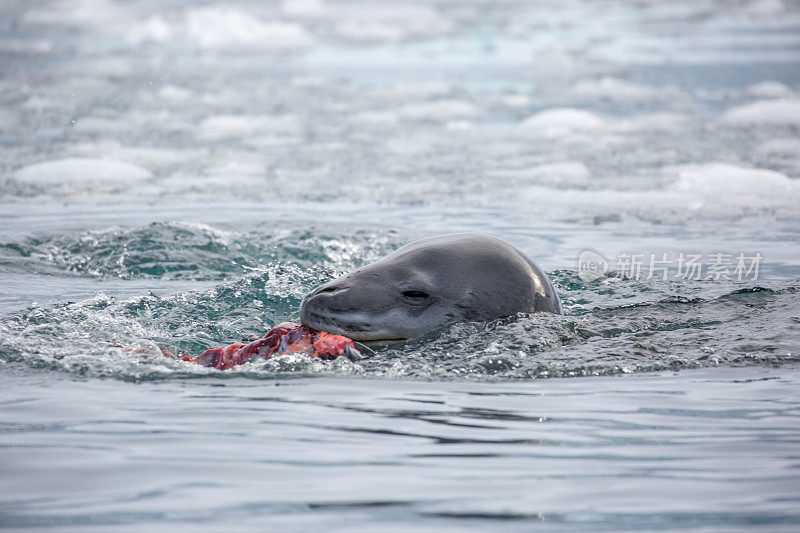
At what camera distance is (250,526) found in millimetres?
3227

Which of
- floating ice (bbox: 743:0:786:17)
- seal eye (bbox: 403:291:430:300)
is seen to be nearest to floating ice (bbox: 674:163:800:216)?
seal eye (bbox: 403:291:430:300)

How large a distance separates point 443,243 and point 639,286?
10.0ft

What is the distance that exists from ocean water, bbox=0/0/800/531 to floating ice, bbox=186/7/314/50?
26.1 feet

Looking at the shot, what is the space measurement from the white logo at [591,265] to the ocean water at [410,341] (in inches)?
1.7

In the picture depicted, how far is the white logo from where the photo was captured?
350 inches

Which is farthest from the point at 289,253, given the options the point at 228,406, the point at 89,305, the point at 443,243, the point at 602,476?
the point at 602,476

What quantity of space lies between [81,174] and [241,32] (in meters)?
21.4

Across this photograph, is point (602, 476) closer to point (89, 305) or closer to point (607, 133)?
point (89, 305)

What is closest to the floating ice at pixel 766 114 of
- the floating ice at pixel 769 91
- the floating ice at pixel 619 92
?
the floating ice at pixel 769 91

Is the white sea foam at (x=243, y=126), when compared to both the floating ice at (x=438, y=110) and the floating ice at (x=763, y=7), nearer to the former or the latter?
the floating ice at (x=438, y=110)

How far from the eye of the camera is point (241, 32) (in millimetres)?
34656

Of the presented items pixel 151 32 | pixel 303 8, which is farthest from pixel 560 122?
pixel 303 8

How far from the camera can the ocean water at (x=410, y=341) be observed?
3639mm

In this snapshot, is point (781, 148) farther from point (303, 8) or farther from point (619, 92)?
point (303, 8)
